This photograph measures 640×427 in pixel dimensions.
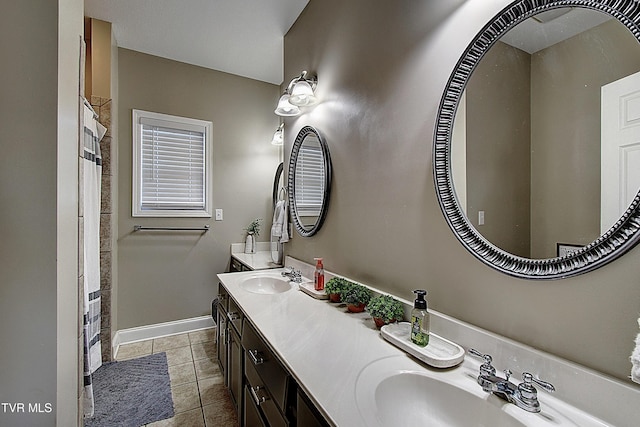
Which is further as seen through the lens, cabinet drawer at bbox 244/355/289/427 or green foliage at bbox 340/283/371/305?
green foliage at bbox 340/283/371/305

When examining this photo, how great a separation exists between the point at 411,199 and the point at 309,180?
3.19 feet

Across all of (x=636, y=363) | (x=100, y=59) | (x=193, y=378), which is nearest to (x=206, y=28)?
(x=100, y=59)

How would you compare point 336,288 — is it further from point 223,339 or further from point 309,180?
point 223,339

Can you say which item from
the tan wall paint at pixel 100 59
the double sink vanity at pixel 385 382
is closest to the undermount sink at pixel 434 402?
the double sink vanity at pixel 385 382

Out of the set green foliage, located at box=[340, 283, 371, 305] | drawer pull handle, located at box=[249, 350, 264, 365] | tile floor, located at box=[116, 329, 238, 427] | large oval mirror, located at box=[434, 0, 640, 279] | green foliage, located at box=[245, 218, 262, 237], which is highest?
large oval mirror, located at box=[434, 0, 640, 279]

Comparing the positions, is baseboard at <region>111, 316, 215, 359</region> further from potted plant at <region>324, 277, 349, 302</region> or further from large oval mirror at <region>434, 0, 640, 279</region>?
large oval mirror at <region>434, 0, 640, 279</region>

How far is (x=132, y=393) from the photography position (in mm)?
1996

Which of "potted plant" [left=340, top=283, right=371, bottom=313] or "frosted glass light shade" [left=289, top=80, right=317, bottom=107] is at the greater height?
"frosted glass light shade" [left=289, top=80, right=317, bottom=107]

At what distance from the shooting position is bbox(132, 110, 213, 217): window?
2764 mm

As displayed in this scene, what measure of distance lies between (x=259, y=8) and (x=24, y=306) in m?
2.27

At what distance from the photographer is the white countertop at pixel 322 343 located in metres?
0.76

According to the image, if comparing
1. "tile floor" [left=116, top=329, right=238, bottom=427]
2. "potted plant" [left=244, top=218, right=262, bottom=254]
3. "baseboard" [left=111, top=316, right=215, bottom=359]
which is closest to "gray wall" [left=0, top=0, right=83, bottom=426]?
"tile floor" [left=116, top=329, right=238, bottom=427]

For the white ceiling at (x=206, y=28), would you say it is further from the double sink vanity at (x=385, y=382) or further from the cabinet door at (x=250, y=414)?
the cabinet door at (x=250, y=414)

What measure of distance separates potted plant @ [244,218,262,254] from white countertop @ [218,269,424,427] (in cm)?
157
